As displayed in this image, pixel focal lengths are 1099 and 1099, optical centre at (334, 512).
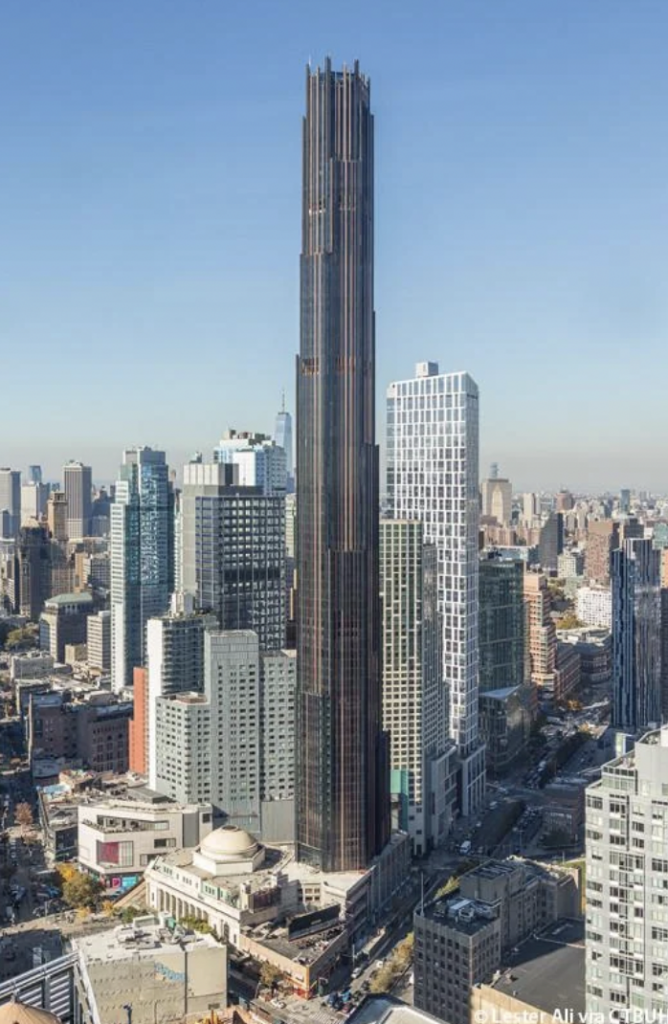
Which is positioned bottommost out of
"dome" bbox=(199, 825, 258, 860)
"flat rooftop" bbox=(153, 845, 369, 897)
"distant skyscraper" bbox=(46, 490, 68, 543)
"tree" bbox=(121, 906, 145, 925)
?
"tree" bbox=(121, 906, 145, 925)

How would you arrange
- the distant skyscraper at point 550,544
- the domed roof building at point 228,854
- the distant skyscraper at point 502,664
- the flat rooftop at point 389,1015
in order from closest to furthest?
the flat rooftop at point 389,1015 → the domed roof building at point 228,854 → the distant skyscraper at point 502,664 → the distant skyscraper at point 550,544

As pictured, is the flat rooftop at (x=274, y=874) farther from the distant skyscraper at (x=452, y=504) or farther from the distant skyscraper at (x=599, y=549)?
the distant skyscraper at (x=599, y=549)

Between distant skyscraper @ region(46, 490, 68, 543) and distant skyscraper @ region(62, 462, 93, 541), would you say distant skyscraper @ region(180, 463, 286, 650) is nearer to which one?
distant skyscraper @ region(46, 490, 68, 543)

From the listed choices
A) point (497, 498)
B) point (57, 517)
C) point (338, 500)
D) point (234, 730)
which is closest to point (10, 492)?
point (57, 517)

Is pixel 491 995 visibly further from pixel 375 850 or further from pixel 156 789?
pixel 156 789

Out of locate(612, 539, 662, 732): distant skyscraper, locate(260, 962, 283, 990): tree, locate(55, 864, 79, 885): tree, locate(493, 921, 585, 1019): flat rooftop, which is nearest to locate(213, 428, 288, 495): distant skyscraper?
locate(612, 539, 662, 732): distant skyscraper

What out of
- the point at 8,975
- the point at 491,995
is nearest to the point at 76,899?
the point at 8,975

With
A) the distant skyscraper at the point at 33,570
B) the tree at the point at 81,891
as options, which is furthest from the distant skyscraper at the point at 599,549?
the tree at the point at 81,891
